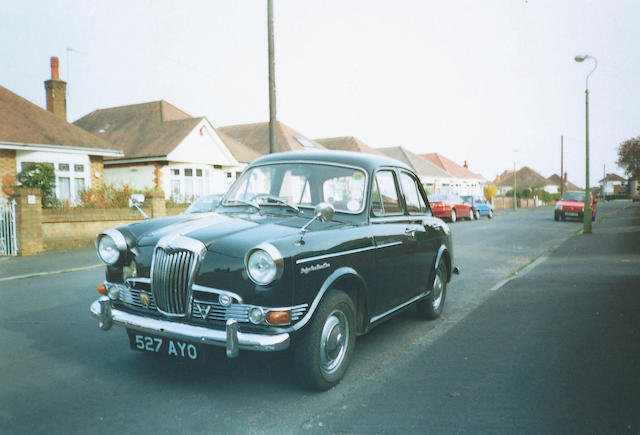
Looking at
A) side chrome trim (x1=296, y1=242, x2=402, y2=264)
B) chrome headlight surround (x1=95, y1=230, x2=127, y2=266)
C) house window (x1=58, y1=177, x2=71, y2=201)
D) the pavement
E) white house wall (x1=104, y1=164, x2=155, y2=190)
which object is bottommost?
the pavement

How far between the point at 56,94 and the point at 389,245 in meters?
27.5

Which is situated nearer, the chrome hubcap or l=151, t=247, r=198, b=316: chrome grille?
l=151, t=247, r=198, b=316: chrome grille

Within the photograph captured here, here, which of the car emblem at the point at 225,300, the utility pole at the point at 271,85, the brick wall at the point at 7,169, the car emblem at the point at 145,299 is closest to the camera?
the car emblem at the point at 225,300

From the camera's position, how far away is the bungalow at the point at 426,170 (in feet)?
177

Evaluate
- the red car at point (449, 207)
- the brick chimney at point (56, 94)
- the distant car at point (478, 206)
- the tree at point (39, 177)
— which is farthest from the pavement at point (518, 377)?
the brick chimney at point (56, 94)

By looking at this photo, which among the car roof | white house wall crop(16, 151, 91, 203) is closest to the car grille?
the car roof

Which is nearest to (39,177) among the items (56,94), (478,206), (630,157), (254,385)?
(56,94)

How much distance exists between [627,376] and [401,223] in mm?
2311

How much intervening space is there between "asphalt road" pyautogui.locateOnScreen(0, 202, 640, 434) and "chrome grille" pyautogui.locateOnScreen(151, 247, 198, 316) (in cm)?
46

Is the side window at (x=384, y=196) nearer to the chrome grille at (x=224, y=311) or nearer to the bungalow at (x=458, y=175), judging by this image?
the chrome grille at (x=224, y=311)

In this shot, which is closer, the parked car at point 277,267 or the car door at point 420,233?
the parked car at point 277,267

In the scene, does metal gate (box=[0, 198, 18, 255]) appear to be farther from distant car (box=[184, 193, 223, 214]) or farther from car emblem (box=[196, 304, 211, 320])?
car emblem (box=[196, 304, 211, 320])

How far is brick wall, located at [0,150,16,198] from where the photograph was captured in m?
19.6

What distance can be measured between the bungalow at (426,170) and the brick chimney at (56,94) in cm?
3415
